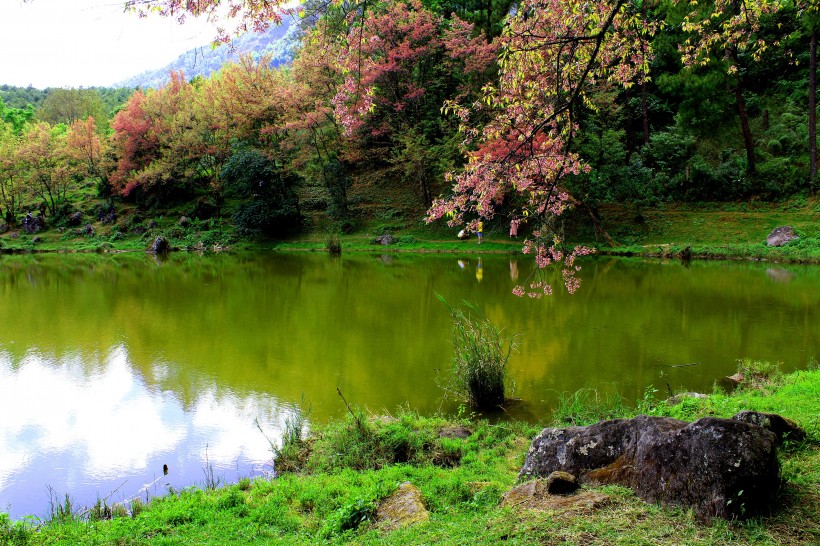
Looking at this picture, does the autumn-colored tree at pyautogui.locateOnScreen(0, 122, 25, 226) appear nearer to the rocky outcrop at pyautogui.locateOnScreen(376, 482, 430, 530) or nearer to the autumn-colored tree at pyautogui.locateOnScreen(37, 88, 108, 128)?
the autumn-colored tree at pyautogui.locateOnScreen(37, 88, 108, 128)

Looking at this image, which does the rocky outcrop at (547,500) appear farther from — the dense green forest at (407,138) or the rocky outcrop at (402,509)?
the dense green forest at (407,138)

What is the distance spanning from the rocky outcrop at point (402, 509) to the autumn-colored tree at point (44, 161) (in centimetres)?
3871

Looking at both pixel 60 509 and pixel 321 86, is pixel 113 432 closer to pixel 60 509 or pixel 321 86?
pixel 60 509

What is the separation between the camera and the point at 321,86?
26.1 m

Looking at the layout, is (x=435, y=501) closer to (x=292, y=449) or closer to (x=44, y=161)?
(x=292, y=449)

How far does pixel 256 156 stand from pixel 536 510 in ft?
90.1

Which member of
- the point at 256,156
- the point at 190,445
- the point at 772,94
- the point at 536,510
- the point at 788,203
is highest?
the point at 772,94

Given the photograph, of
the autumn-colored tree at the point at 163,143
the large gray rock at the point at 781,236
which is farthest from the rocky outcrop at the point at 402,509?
the autumn-colored tree at the point at 163,143

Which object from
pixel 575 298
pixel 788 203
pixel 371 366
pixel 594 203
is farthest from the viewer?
pixel 594 203

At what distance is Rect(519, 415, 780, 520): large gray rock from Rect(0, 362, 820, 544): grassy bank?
100mm

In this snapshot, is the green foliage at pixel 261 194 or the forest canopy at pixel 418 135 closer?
the forest canopy at pixel 418 135

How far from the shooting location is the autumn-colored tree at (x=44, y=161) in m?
32.9

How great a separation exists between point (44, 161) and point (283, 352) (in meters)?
34.0

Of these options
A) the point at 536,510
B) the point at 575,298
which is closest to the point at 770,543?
the point at 536,510
